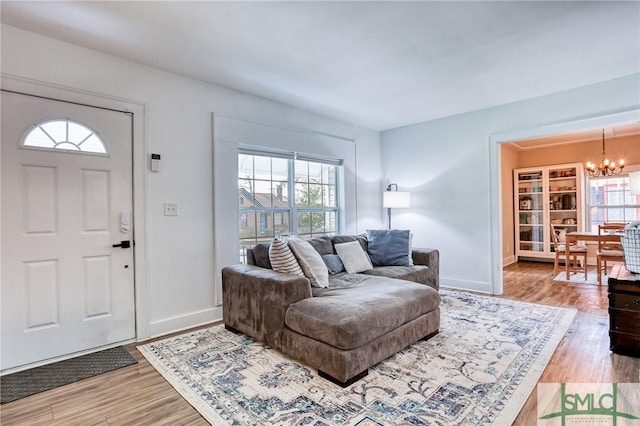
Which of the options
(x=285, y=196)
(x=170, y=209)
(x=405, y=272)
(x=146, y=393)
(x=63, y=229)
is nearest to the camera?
(x=146, y=393)

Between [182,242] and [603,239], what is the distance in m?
5.63

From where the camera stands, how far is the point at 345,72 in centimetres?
309

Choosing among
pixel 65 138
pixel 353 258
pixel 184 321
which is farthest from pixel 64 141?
pixel 353 258

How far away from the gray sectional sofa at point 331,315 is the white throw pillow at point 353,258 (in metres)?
0.27

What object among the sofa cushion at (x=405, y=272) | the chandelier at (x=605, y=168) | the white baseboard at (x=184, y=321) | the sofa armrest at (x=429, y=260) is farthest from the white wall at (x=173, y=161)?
the chandelier at (x=605, y=168)

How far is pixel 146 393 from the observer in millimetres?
2016

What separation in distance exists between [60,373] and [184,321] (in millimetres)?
993

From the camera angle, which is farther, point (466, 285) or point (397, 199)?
point (397, 199)

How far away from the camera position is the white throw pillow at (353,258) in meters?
3.54

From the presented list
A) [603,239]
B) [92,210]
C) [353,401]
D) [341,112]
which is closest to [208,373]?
[353,401]

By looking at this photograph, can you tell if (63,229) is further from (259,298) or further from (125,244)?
(259,298)

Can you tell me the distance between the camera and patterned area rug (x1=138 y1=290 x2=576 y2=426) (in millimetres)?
1747

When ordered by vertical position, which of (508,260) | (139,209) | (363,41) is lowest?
(508,260)

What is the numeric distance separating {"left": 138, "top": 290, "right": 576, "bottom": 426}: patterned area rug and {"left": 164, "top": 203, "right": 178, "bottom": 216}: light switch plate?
3.73 feet
